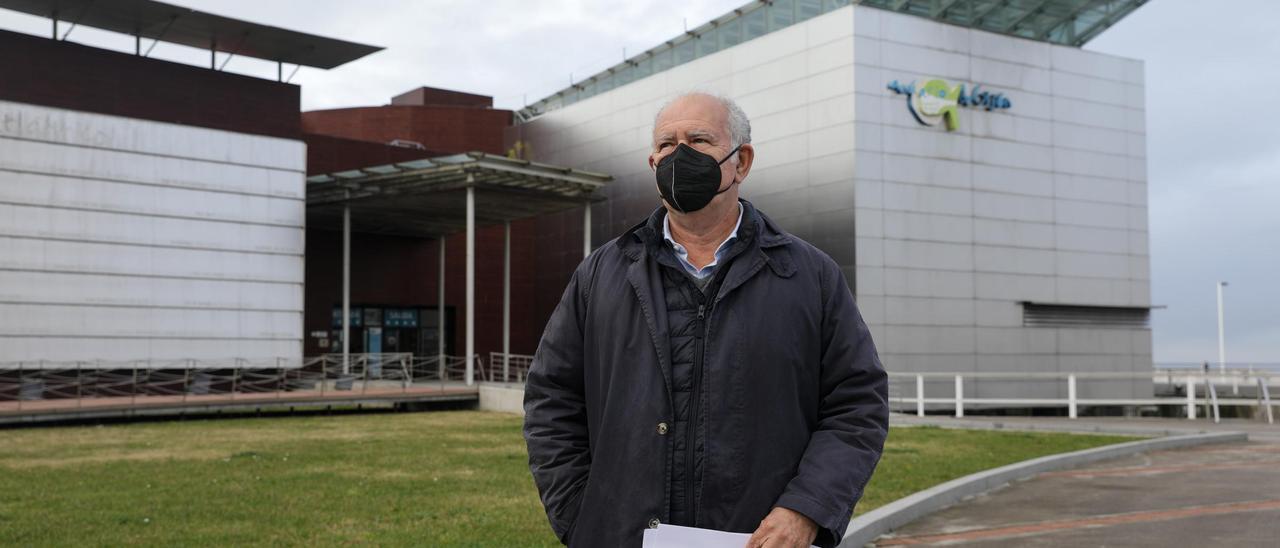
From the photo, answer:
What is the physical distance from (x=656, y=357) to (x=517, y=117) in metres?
43.4

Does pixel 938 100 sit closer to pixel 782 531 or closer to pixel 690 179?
pixel 690 179

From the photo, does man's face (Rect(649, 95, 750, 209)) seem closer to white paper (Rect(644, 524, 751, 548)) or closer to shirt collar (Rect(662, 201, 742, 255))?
shirt collar (Rect(662, 201, 742, 255))

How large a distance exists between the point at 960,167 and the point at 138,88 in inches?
925

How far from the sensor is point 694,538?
2801 mm

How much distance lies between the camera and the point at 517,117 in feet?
150

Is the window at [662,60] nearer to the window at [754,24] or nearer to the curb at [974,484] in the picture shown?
the window at [754,24]

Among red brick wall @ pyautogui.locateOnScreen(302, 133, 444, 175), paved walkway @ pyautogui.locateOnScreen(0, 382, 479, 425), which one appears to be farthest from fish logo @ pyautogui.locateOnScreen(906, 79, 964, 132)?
red brick wall @ pyautogui.locateOnScreen(302, 133, 444, 175)

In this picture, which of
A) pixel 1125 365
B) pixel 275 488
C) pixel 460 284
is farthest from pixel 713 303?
pixel 460 284

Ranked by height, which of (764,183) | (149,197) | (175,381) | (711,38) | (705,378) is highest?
(711,38)

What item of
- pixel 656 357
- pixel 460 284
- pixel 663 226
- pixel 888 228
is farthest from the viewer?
pixel 460 284

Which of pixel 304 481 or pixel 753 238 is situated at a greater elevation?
pixel 753 238

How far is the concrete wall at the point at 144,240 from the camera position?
94.1ft

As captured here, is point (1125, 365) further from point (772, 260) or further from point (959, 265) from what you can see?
point (772, 260)

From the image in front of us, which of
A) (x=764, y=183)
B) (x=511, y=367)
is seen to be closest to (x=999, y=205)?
(x=764, y=183)
